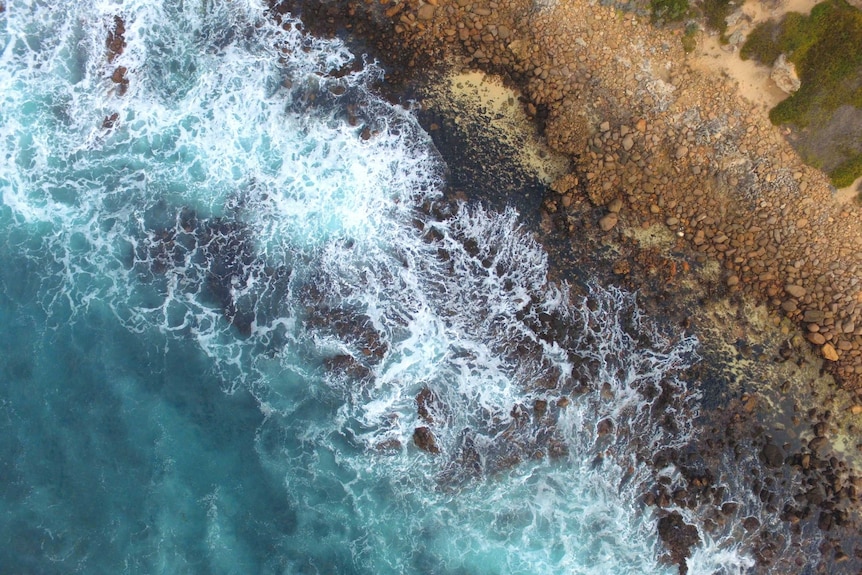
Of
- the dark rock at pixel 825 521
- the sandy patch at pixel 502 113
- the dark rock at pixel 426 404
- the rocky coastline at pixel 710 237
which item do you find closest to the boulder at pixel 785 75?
Answer: the rocky coastline at pixel 710 237

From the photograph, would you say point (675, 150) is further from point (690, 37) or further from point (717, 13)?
point (717, 13)

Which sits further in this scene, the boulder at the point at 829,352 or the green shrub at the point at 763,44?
the boulder at the point at 829,352

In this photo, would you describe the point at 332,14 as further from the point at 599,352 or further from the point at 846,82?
the point at 846,82

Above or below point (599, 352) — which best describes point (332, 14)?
above

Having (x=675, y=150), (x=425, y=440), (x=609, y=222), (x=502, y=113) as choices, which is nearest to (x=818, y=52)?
(x=675, y=150)

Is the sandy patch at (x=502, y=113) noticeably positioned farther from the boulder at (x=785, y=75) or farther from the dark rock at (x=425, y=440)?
the dark rock at (x=425, y=440)

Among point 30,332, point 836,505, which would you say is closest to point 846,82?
point 836,505
